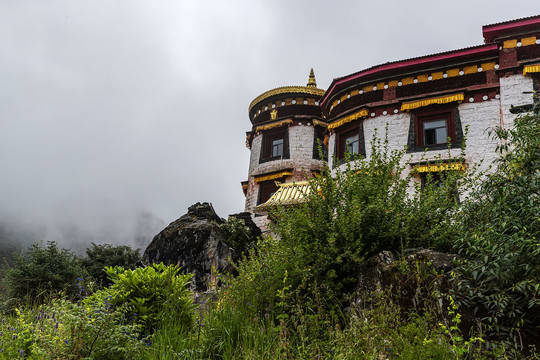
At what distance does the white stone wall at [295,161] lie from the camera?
24.4 m

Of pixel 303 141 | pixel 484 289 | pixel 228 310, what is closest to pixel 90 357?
pixel 228 310

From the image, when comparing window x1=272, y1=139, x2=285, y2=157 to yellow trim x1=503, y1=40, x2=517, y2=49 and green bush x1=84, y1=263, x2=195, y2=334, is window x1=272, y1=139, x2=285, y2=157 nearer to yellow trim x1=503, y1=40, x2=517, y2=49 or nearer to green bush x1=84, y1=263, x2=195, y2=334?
yellow trim x1=503, y1=40, x2=517, y2=49

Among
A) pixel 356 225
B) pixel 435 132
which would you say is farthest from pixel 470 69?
pixel 356 225

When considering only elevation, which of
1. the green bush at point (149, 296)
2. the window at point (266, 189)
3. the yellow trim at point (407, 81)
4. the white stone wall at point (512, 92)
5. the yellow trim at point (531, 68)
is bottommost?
the green bush at point (149, 296)

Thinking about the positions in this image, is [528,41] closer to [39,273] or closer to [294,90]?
[294,90]

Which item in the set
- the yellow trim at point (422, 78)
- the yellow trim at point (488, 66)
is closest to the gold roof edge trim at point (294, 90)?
the yellow trim at point (422, 78)

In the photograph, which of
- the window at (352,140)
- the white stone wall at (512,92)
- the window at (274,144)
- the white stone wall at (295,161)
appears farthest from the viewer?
the window at (274,144)

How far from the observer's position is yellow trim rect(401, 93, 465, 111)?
17188mm

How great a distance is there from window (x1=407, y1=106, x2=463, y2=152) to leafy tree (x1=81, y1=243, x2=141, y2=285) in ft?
46.9

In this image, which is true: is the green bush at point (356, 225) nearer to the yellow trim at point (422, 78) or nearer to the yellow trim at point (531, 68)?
the yellow trim at point (531, 68)

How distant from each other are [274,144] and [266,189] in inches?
121

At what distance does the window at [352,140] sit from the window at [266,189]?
215 inches

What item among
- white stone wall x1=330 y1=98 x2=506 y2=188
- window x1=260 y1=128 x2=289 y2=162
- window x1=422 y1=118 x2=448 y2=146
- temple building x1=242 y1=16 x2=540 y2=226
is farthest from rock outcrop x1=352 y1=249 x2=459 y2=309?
window x1=260 y1=128 x2=289 y2=162

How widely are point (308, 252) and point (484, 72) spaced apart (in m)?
14.8
